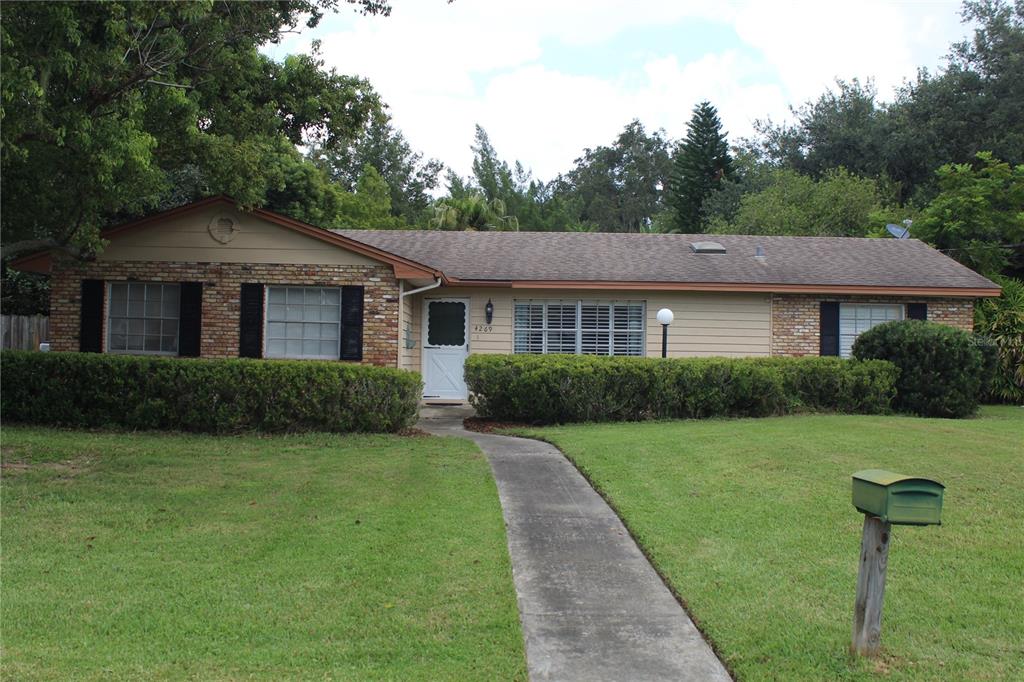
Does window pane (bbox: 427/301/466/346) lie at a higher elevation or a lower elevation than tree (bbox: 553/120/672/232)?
lower

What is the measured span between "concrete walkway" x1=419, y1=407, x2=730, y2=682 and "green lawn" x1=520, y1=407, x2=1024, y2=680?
0.50 ft

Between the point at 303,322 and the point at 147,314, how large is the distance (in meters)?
2.58

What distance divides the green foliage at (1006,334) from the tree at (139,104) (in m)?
13.2

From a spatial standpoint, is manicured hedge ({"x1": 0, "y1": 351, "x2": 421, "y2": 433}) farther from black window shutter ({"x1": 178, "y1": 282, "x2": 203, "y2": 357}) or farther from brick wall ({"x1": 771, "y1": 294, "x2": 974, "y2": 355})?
brick wall ({"x1": 771, "y1": 294, "x2": 974, "y2": 355})

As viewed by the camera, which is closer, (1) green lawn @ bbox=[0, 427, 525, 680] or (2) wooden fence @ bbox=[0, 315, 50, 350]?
(1) green lawn @ bbox=[0, 427, 525, 680]

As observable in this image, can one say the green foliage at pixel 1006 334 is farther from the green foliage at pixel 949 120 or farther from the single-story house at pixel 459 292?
the green foliage at pixel 949 120

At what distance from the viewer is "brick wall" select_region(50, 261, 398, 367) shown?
44.9 ft

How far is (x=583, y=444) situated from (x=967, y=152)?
32083 mm

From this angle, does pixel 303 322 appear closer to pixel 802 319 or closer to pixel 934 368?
pixel 802 319

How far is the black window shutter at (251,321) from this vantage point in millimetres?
13695

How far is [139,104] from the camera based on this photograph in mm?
9266

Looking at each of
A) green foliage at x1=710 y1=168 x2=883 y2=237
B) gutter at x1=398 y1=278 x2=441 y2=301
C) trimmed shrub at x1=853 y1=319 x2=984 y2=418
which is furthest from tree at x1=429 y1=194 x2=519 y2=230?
trimmed shrub at x1=853 y1=319 x2=984 y2=418

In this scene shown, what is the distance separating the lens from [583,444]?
34.0 feet

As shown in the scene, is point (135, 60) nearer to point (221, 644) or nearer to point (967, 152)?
point (221, 644)
